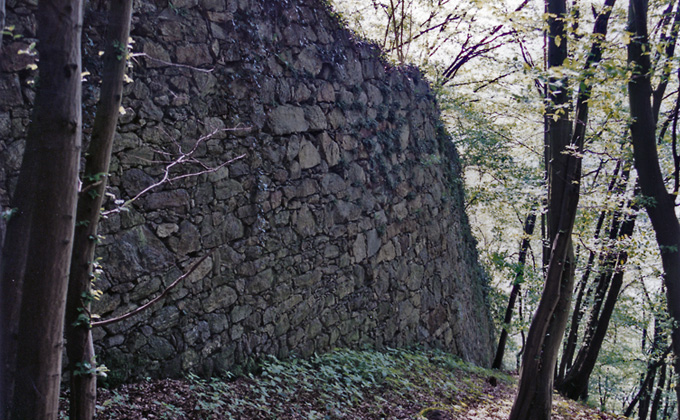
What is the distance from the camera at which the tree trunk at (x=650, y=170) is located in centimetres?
561

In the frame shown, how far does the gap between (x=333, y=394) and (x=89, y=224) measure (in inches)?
136

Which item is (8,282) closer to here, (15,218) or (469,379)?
(15,218)

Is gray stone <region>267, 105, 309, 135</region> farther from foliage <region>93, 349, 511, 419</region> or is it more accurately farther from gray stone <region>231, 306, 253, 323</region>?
foliage <region>93, 349, 511, 419</region>

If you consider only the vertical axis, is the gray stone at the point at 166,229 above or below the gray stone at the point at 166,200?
below

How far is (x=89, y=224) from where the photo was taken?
2199mm

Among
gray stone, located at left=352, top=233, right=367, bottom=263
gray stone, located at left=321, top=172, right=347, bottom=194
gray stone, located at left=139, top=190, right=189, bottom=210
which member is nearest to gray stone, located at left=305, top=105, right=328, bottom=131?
gray stone, located at left=321, top=172, right=347, bottom=194

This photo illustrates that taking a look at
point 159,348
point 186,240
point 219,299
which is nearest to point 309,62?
point 186,240

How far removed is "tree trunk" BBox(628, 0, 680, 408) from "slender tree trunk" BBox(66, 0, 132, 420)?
544cm

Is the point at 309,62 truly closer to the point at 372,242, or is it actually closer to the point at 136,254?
the point at 372,242

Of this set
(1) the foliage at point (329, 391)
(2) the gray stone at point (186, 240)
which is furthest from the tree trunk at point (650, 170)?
(2) the gray stone at point (186, 240)

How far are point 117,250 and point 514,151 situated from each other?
36.6 feet

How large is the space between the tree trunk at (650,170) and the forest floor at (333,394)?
2460 millimetres

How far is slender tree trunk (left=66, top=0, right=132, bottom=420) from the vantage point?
214 cm

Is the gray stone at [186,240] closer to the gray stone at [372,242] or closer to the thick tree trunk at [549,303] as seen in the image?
the gray stone at [372,242]
